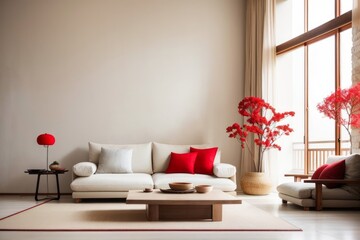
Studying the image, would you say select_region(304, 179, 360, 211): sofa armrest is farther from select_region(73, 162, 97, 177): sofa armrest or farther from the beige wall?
select_region(73, 162, 97, 177): sofa armrest

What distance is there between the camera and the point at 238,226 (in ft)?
14.4

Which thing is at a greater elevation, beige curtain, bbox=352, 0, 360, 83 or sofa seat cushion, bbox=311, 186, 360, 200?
beige curtain, bbox=352, 0, 360, 83

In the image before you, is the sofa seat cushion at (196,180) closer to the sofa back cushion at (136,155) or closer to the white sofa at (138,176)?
the white sofa at (138,176)

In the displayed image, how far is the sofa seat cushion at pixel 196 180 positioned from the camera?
261 inches

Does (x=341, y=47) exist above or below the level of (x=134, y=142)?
above

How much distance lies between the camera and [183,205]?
4.84 metres

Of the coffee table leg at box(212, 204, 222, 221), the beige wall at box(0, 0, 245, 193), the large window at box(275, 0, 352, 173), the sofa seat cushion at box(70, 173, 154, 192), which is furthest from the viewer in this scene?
the beige wall at box(0, 0, 245, 193)

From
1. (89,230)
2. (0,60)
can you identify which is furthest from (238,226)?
(0,60)

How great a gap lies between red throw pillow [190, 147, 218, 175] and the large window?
63.8 inches

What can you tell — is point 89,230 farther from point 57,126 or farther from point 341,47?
point 341,47

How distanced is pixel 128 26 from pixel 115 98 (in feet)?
4.44

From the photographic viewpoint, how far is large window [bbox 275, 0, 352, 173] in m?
6.80

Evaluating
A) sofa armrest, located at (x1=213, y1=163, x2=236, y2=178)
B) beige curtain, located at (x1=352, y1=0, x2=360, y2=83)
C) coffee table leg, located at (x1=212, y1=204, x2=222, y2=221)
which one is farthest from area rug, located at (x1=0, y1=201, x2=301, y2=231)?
beige curtain, located at (x1=352, y1=0, x2=360, y2=83)

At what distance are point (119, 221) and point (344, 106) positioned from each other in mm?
3387
